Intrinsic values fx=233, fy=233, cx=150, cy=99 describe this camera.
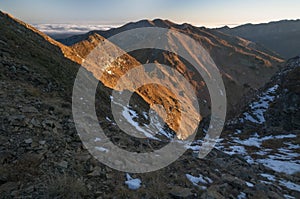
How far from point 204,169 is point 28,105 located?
8639 millimetres

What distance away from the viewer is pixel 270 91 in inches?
1447

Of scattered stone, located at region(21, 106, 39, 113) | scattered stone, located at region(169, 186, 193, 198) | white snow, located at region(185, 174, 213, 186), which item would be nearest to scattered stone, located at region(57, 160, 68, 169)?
scattered stone, located at region(169, 186, 193, 198)

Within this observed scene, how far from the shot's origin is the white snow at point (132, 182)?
25.1 feet

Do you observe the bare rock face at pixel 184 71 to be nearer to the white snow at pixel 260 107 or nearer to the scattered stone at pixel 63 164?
the white snow at pixel 260 107

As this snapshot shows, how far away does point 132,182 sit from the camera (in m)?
7.91

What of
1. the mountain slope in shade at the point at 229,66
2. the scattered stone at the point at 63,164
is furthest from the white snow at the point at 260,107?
the mountain slope in shade at the point at 229,66

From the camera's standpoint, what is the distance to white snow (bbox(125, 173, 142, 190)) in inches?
301

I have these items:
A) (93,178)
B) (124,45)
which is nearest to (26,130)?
(93,178)

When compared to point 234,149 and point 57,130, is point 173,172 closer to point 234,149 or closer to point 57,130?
point 57,130

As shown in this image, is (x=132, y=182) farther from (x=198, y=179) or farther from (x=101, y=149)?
(x=198, y=179)

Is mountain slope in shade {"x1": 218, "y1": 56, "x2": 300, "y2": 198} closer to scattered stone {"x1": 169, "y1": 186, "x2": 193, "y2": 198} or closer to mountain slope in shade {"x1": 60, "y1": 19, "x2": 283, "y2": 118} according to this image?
scattered stone {"x1": 169, "y1": 186, "x2": 193, "y2": 198}

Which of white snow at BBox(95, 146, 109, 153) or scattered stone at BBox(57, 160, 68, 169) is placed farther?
white snow at BBox(95, 146, 109, 153)

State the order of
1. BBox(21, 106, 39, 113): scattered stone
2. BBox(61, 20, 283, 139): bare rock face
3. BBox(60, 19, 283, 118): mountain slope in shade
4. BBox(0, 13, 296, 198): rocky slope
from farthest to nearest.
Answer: BBox(60, 19, 283, 118): mountain slope in shade, BBox(61, 20, 283, 139): bare rock face, BBox(21, 106, 39, 113): scattered stone, BBox(0, 13, 296, 198): rocky slope

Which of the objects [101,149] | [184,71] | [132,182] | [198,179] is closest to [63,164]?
[101,149]
